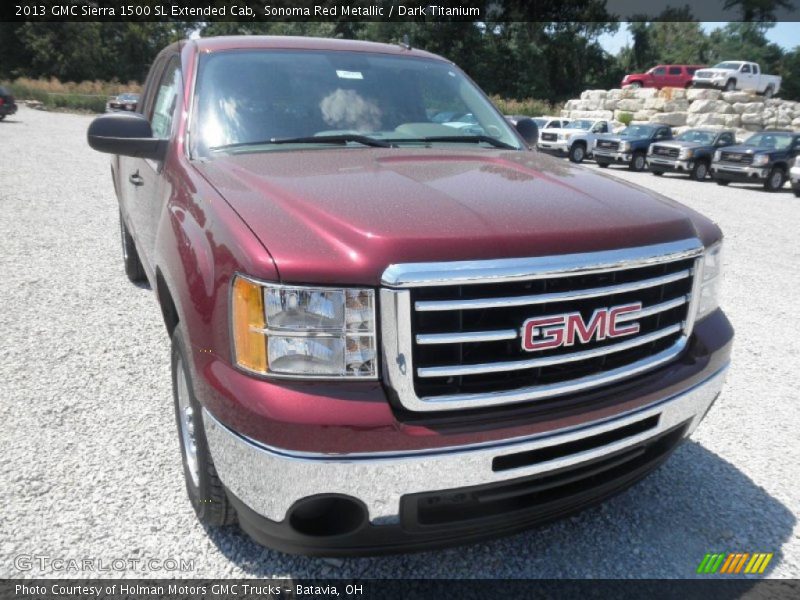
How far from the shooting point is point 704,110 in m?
32.2

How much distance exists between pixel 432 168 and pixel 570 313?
94cm

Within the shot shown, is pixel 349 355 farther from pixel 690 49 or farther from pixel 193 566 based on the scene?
pixel 690 49

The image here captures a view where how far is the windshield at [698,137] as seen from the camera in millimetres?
20142

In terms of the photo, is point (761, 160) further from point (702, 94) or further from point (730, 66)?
point (730, 66)

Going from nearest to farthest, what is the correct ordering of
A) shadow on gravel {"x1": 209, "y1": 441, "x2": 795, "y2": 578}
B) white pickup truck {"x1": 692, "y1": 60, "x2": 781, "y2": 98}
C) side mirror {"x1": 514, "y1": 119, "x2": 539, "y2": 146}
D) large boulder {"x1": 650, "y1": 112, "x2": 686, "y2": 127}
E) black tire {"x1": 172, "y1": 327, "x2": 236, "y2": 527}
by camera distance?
black tire {"x1": 172, "y1": 327, "x2": 236, "y2": 527}
shadow on gravel {"x1": 209, "y1": 441, "x2": 795, "y2": 578}
side mirror {"x1": 514, "y1": 119, "x2": 539, "y2": 146}
large boulder {"x1": 650, "y1": 112, "x2": 686, "y2": 127}
white pickup truck {"x1": 692, "y1": 60, "x2": 781, "y2": 98}

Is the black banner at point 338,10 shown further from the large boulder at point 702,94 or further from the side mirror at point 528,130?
the side mirror at point 528,130

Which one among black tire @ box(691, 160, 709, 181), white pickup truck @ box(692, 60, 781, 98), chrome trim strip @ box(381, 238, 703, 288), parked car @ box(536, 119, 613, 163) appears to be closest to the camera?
chrome trim strip @ box(381, 238, 703, 288)

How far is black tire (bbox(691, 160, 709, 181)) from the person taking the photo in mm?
19859

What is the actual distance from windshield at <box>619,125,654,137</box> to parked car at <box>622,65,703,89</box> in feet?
59.3

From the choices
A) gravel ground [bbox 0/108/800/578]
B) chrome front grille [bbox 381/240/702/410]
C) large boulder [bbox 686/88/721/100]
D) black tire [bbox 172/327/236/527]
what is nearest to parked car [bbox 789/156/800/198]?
gravel ground [bbox 0/108/800/578]

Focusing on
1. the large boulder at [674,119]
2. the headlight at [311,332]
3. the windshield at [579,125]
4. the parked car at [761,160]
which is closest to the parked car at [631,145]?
the windshield at [579,125]

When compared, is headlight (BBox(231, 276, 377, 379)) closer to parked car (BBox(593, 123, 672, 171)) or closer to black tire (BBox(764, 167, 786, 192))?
black tire (BBox(764, 167, 786, 192))

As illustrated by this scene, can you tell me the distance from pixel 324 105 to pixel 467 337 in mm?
1787

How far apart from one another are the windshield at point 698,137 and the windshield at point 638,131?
1208 millimetres
